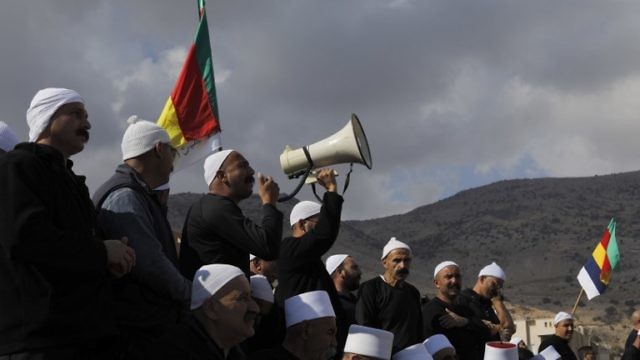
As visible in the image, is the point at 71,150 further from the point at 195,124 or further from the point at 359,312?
the point at 195,124

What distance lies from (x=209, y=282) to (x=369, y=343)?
6.28ft

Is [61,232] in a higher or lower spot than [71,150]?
lower

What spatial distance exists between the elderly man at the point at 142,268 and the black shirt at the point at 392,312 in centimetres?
306

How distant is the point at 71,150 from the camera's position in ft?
16.0

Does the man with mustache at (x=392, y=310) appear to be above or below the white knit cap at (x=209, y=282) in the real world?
above

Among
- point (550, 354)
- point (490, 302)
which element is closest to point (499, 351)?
point (490, 302)

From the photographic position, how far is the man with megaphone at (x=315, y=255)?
21.7 ft

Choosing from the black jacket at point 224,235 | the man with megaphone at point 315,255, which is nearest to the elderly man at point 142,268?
the black jacket at point 224,235

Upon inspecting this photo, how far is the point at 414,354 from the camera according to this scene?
736 centimetres

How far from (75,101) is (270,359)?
1735 millimetres

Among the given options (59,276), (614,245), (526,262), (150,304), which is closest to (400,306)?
(150,304)

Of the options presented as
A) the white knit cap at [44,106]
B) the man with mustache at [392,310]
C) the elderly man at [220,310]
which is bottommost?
the elderly man at [220,310]

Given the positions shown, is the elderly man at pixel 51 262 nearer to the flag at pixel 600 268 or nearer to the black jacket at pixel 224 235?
the black jacket at pixel 224 235

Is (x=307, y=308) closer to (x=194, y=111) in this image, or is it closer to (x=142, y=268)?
(x=142, y=268)
